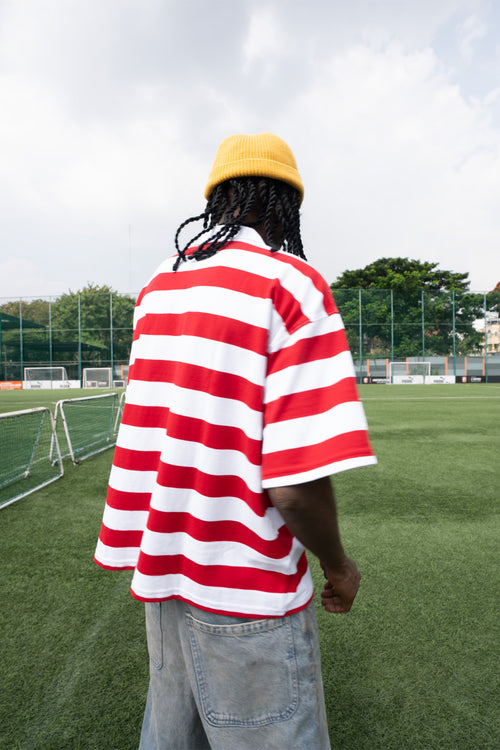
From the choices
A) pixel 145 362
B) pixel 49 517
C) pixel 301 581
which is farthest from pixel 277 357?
pixel 49 517

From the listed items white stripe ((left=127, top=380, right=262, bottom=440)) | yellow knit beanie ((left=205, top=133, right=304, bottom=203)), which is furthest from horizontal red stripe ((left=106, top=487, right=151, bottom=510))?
yellow knit beanie ((left=205, top=133, right=304, bottom=203))

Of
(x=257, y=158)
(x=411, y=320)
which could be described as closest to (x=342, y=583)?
(x=257, y=158)

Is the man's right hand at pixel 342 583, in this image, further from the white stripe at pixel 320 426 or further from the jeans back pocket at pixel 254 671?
the white stripe at pixel 320 426

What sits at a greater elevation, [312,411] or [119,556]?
[312,411]

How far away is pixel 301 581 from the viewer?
0.99 metres

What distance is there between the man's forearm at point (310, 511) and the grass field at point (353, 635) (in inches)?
56.9

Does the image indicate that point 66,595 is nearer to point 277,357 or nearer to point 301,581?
point 301,581

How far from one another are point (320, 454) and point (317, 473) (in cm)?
3

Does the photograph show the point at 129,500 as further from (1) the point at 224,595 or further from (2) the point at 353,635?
(2) the point at 353,635

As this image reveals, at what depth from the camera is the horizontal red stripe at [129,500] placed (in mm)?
1122

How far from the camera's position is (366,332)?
38.3 meters

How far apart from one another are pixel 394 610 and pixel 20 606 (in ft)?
7.32

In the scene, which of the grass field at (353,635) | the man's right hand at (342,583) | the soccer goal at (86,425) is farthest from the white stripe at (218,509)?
the soccer goal at (86,425)

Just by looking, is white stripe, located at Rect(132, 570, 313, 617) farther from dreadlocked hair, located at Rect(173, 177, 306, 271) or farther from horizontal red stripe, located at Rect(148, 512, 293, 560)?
dreadlocked hair, located at Rect(173, 177, 306, 271)
